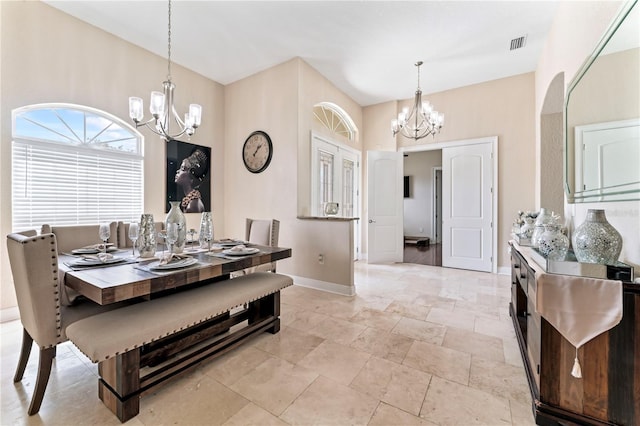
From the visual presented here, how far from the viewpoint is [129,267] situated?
174 cm

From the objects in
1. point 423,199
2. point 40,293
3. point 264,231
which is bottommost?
point 40,293

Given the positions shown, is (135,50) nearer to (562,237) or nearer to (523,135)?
(562,237)

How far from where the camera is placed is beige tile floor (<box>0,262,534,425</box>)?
57.9 inches

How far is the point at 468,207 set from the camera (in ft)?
15.7

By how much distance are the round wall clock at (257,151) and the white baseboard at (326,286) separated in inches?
73.0

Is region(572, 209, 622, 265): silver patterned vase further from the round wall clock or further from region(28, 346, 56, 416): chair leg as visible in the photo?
the round wall clock

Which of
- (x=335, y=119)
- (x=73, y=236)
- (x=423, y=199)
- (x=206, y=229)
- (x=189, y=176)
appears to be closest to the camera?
(x=206, y=229)

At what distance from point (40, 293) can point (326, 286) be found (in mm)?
2834

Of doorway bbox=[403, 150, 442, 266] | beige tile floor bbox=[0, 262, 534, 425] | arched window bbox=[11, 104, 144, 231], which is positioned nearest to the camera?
beige tile floor bbox=[0, 262, 534, 425]

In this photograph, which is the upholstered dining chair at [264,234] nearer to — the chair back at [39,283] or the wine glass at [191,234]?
the wine glass at [191,234]

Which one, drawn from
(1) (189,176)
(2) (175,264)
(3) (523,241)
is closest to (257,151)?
(1) (189,176)

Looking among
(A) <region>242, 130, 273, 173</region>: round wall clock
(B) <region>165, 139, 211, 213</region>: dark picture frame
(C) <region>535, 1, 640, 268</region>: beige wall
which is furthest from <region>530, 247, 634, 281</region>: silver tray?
(B) <region>165, 139, 211, 213</region>: dark picture frame

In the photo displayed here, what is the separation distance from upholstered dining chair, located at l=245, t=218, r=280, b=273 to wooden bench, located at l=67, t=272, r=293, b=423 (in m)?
0.78

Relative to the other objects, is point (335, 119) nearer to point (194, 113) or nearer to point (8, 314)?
point (194, 113)
